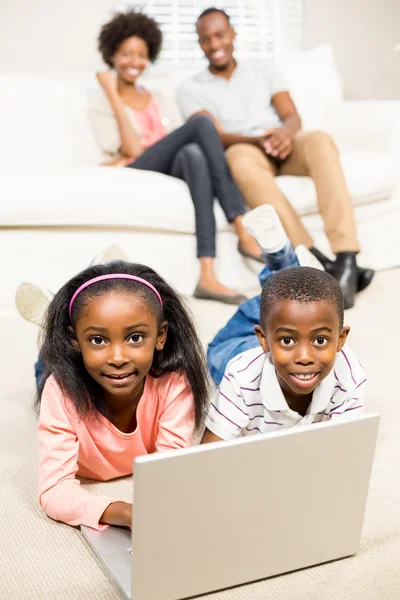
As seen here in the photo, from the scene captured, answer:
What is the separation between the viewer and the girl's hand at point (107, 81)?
8.62 ft

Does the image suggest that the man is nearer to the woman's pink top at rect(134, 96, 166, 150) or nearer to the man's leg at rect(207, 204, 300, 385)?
the woman's pink top at rect(134, 96, 166, 150)

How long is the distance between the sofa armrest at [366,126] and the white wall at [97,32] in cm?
90

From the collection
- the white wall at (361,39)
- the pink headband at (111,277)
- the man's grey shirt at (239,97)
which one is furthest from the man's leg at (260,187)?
the white wall at (361,39)

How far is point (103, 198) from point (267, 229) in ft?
2.63

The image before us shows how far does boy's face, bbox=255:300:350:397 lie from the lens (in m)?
1.02

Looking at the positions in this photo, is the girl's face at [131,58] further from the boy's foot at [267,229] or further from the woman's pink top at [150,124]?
the boy's foot at [267,229]

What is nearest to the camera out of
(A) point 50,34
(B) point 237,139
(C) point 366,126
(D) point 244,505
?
(D) point 244,505

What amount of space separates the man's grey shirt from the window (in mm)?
815

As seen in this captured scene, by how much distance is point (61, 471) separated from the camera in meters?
1.08

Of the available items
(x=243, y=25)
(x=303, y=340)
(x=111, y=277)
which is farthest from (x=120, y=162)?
(x=303, y=340)

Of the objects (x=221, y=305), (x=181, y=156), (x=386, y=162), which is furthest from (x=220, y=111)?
(x=221, y=305)

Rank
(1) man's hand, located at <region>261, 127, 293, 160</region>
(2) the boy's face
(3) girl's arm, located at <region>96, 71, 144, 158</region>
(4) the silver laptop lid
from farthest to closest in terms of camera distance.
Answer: (3) girl's arm, located at <region>96, 71, 144, 158</region> → (1) man's hand, located at <region>261, 127, 293, 160</region> → (2) the boy's face → (4) the silver laptop lid

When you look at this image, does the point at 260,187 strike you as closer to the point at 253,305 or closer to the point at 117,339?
the point at 253,305

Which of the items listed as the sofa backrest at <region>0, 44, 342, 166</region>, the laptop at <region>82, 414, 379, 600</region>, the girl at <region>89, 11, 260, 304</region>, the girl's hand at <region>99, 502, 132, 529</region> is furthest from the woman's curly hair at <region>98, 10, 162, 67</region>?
the laptop at <region>82, 414, 379, 600</region>
